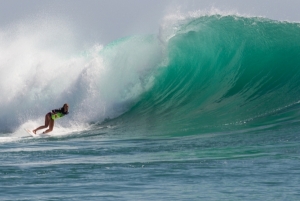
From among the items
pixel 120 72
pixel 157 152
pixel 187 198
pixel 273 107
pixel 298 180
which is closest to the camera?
pixel 187 198

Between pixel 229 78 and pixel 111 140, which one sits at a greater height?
pixel 229 78

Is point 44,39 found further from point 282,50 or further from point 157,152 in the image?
point 157,152

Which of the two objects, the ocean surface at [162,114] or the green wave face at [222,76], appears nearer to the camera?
the ocean surface at [162,114]

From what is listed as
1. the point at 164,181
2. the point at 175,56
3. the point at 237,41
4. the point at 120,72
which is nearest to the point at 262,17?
the point at 237,41

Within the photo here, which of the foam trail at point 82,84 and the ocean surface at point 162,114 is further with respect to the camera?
the foam trail at point 82,84

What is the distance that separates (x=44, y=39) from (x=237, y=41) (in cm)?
994

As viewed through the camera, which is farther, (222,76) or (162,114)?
(222,76)

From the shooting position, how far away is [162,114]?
1780cm

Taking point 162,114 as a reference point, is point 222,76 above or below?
above

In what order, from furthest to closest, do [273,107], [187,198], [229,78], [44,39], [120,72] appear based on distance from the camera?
1. [44,39]
2. [120,72]
3. [229,78]
4. [273,107]
5. [187,198]

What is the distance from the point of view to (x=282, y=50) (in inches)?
798

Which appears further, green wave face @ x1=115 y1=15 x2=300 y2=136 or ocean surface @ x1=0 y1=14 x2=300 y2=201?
green wave face @ x1=115 y1=15 x2=300 y2=136

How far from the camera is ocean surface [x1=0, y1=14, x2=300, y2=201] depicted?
8.35 meters

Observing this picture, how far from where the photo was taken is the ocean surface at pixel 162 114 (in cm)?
835
